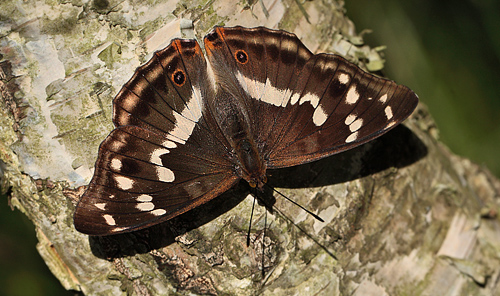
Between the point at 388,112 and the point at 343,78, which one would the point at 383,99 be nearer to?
the point at 388,112

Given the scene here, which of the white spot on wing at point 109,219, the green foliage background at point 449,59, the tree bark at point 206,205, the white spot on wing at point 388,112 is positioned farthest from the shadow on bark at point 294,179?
the green foliage background at point 449,59

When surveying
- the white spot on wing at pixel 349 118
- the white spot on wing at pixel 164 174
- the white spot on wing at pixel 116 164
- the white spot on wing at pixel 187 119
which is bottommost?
the white spot on wing at pixel 116 164

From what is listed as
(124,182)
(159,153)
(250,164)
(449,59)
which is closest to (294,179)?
(250,164)

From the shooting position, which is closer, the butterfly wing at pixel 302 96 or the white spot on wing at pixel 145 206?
the white spot on wing at pixel 145 206

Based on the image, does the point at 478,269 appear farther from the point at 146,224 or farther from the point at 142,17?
the point at 142,17

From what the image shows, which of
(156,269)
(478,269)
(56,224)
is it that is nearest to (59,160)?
(56,224)

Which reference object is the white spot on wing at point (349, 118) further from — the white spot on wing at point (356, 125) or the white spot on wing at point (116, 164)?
the white spot on wing at point (116, 164)
